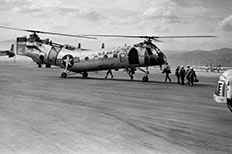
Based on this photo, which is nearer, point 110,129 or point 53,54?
point 110,129

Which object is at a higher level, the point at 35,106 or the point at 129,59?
the point at 129,59

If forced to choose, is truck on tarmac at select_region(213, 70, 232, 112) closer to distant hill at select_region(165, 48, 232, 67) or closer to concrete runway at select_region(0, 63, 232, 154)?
concrete runway at select_region(0, 63, 232, 154)

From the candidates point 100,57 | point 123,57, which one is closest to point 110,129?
point 123,57

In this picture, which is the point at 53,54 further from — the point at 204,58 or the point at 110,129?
the point at 204,58

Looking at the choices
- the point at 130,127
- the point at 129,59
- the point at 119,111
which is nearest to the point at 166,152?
the point at 130,127

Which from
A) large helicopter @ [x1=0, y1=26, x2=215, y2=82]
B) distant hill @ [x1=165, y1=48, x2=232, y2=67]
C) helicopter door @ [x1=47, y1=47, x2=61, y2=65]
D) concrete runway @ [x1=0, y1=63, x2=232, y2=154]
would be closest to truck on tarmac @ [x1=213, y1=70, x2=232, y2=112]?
concrete runway @ [x1=0, y1=63, x2=232, y2=154]

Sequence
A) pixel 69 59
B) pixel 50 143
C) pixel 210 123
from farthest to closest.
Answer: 1. pixel 69 59
2. pixel 210 123
3. pixel 50 143

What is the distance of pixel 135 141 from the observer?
17.8 feet

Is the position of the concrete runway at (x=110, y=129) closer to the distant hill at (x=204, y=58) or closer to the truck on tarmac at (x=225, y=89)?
the truck on tarmac at (x=225, y=89)

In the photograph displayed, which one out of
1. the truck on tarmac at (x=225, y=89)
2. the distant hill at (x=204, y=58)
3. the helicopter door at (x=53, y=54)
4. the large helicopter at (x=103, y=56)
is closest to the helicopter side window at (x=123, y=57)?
the large helicopter at (x=103, y=56)

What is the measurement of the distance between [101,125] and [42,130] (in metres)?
1.40

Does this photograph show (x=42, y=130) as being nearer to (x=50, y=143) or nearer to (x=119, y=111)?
(x=50, y=143)

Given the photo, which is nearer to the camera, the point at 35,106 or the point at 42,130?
the point at 42,130

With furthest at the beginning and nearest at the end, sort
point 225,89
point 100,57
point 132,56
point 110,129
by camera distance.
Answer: point 100,57 → point 132,56 → point 225,89 → point 110,129
